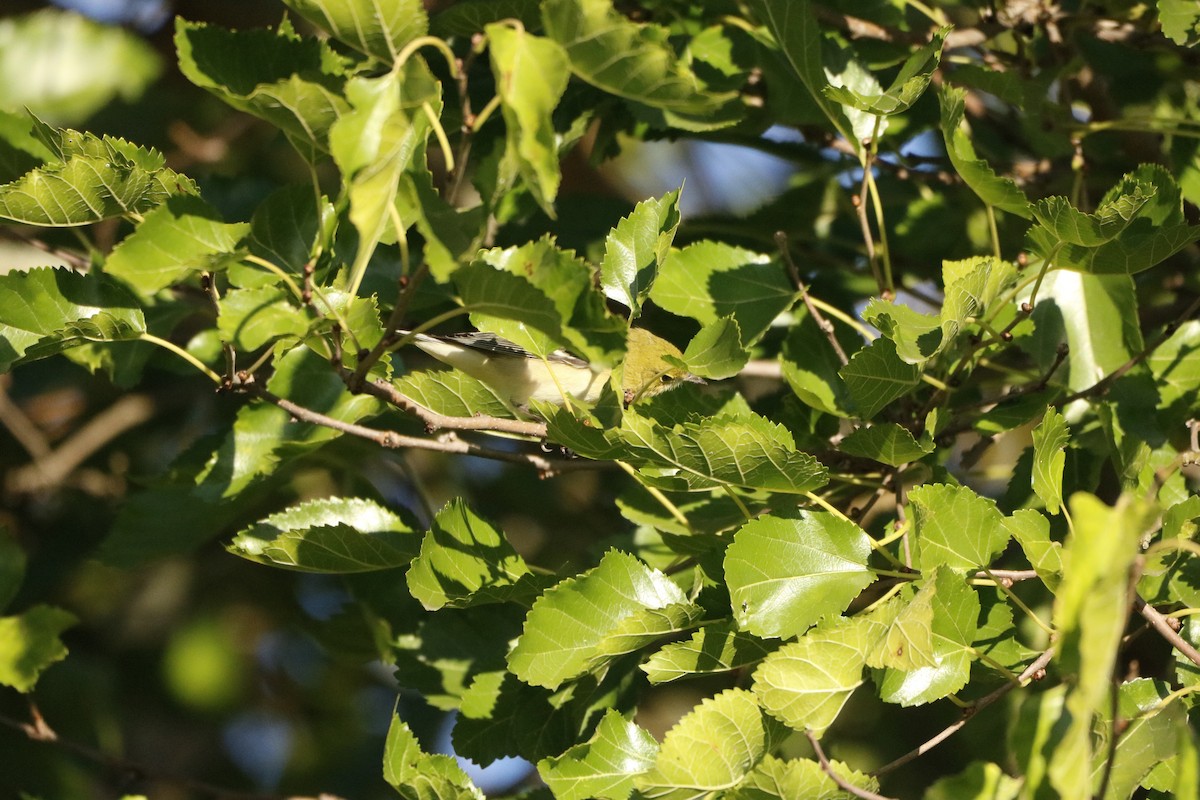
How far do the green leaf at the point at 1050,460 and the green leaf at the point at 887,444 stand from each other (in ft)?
0.59

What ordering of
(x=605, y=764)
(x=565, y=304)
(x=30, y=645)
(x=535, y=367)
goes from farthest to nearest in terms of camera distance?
(x=535, y=367) < (x=30, y=645) < (x=605, y=764) < (x=565, y=304)

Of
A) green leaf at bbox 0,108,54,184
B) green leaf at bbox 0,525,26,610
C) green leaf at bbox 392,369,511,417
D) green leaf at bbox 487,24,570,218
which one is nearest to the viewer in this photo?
green leaf at bbox 487,24,570,218

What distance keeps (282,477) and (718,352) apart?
1.22m

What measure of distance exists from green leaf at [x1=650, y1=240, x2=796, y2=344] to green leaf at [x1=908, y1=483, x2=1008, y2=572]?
0.70 metres

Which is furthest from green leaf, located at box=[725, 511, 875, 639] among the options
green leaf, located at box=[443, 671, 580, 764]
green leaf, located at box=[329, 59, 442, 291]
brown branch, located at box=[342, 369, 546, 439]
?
green leaf, located at box=[329, 59, 442, 291]

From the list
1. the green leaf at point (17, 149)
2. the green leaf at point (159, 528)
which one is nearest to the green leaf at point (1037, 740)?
the green leaf at point (159, 528)

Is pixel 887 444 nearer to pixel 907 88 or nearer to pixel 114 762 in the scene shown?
pixel 907 88

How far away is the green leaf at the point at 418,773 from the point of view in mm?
1866

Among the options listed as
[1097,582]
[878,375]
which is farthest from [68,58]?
[1097,582]

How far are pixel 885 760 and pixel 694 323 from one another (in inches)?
78.6

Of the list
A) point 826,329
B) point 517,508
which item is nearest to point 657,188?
point 517,508

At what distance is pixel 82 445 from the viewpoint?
14.6ft

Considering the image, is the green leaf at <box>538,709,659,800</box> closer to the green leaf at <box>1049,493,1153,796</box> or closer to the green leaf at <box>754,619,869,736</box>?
the green leaf at <box>754,619,869,736</box>

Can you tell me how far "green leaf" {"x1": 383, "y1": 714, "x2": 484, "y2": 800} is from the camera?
1866 millimetres
